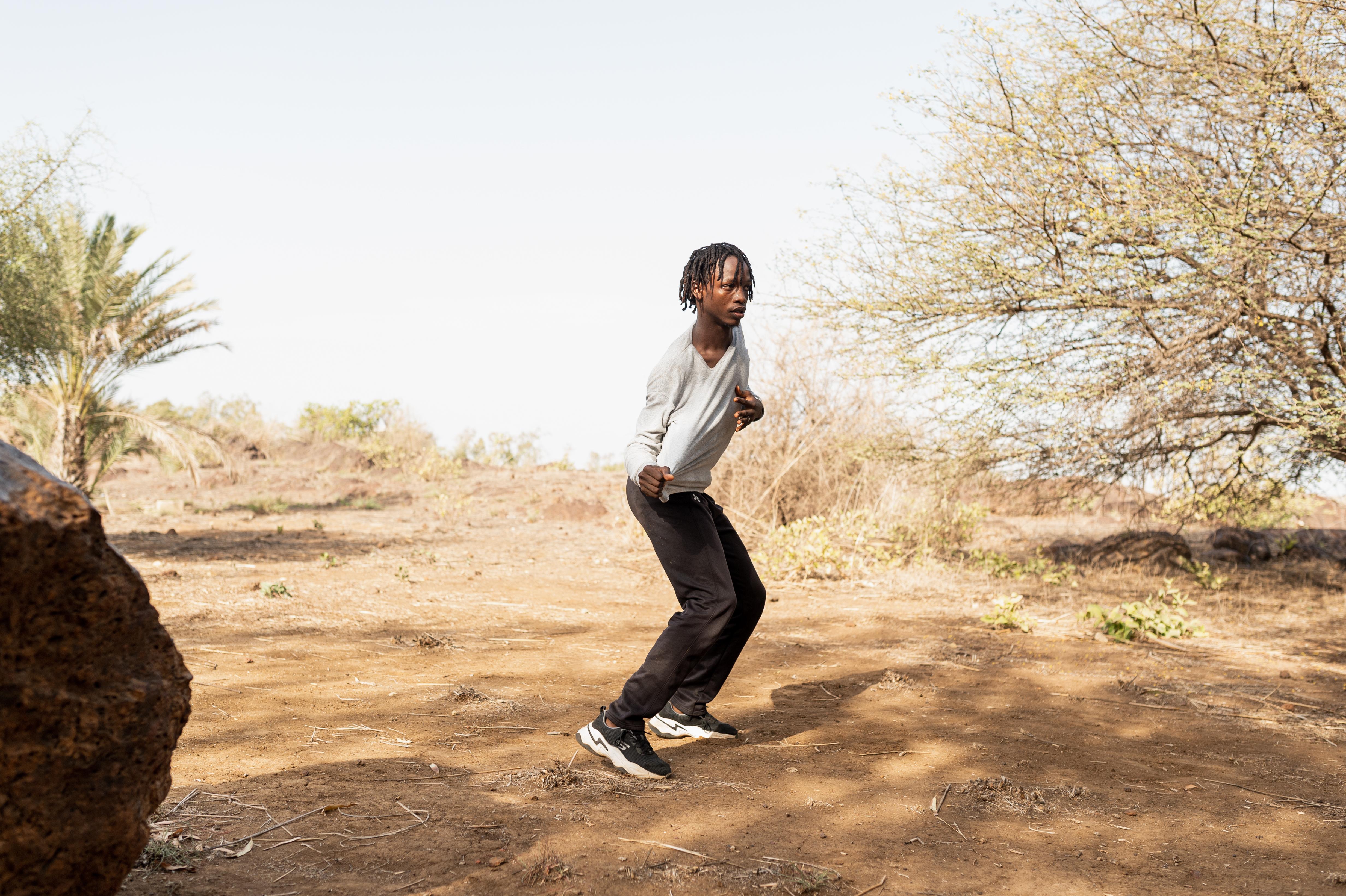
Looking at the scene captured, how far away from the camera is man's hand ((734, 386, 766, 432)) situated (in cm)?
367

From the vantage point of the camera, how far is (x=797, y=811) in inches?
125

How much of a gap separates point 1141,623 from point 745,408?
468cm

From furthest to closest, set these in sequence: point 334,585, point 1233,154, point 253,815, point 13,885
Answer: point 334,585 < point 1233,154 < point 253,815 < point 13,885

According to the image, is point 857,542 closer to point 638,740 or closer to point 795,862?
point 638,740

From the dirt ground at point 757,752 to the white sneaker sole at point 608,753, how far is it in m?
0.06

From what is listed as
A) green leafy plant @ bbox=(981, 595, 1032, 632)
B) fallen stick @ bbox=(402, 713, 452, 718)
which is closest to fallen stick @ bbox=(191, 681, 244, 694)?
fallen stick @ bbox=(402, 713, 452, 718)

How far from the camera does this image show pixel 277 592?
7496 millimetres

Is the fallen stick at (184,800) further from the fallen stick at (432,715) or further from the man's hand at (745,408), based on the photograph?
the man's hand at (745,408)

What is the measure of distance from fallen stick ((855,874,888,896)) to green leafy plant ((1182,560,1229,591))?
8.45 meters

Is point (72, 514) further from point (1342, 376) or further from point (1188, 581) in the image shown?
point (1188, 581)

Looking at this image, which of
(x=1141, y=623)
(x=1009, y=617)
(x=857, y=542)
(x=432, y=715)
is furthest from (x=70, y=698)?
(x=857, y=542)

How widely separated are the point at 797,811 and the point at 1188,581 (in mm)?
8662

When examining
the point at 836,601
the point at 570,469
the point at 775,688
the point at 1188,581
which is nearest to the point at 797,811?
the point at 775,688

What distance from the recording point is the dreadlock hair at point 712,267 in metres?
3.60
